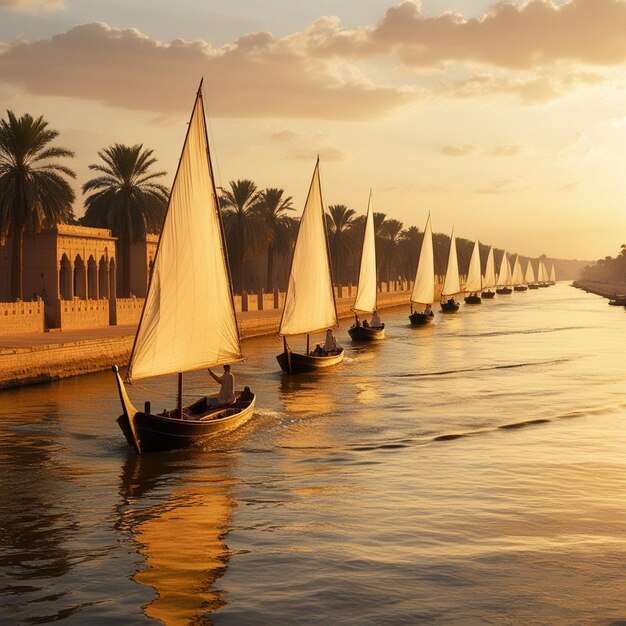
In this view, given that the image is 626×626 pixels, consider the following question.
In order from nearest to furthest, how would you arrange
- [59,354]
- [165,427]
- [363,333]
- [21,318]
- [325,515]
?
[325,515] < [165,427] < [59,354] < [21,318] < [363,333]

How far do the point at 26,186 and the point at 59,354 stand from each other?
14.3 m

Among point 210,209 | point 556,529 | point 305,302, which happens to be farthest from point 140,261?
point 556,529

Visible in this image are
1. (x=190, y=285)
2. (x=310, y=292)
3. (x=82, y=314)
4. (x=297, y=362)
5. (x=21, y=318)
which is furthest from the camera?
(x=82, y=314)

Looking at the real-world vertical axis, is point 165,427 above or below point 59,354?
below

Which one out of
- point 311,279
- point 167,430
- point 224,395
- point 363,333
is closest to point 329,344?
point 311,279

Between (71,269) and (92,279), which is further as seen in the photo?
(92,279)

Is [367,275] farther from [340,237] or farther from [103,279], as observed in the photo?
[340,237]

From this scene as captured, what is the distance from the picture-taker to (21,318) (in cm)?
4122

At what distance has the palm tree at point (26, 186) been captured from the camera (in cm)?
4578

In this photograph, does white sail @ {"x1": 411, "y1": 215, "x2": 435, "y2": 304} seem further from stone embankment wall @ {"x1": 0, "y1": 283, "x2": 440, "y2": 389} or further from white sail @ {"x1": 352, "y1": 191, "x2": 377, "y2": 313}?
stone embankment wall @ {"x1": 0, "y1": 283, "x2": 440, "y2": 389}

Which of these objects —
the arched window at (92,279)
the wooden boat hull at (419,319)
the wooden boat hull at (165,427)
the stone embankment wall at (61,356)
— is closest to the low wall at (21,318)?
the stone embankment wall at (61,356)

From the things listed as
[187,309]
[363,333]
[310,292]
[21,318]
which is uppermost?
[310,292]

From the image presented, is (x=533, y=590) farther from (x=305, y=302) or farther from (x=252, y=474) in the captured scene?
(x=305, y=302)

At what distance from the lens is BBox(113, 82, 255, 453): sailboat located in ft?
66.1
